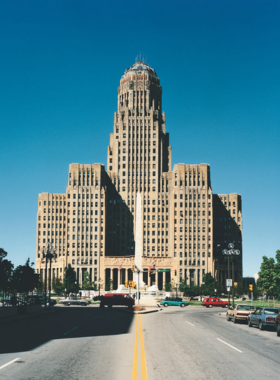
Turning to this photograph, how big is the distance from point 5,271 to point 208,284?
70.9m

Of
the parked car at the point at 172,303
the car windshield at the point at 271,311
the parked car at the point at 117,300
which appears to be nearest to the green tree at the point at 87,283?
the parked car at the point at 172,303

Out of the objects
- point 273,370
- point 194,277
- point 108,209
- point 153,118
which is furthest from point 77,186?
point 273,370

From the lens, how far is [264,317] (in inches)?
1228

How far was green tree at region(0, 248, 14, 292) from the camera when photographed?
7211cm

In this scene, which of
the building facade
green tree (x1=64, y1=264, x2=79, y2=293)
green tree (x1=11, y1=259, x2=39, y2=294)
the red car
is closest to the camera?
green tree (x1=11, y1=259, x2=39, y2=294)

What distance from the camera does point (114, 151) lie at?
529ft

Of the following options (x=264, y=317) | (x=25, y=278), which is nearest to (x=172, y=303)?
(x=25, y=278)

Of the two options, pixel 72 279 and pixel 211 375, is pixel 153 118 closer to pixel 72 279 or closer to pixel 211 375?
pixel 72 279

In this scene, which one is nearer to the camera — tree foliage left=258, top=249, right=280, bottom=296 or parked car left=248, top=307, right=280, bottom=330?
parked car left=248, top=307, right=280, bottom=330

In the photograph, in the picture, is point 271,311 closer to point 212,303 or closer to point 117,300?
point 117,300

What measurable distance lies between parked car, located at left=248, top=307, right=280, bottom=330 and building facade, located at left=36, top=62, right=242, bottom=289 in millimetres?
113951

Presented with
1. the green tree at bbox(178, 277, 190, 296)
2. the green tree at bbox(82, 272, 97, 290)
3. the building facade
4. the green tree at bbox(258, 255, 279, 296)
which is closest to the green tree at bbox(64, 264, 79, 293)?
the green tree at bbox(82, 272, 97, 290)

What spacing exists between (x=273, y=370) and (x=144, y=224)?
142 metres

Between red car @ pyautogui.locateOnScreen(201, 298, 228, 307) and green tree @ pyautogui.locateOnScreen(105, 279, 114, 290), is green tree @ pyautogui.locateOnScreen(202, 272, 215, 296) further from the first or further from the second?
red car @ pyautogui.locateOnScreen(201, 298, 228, 307)
